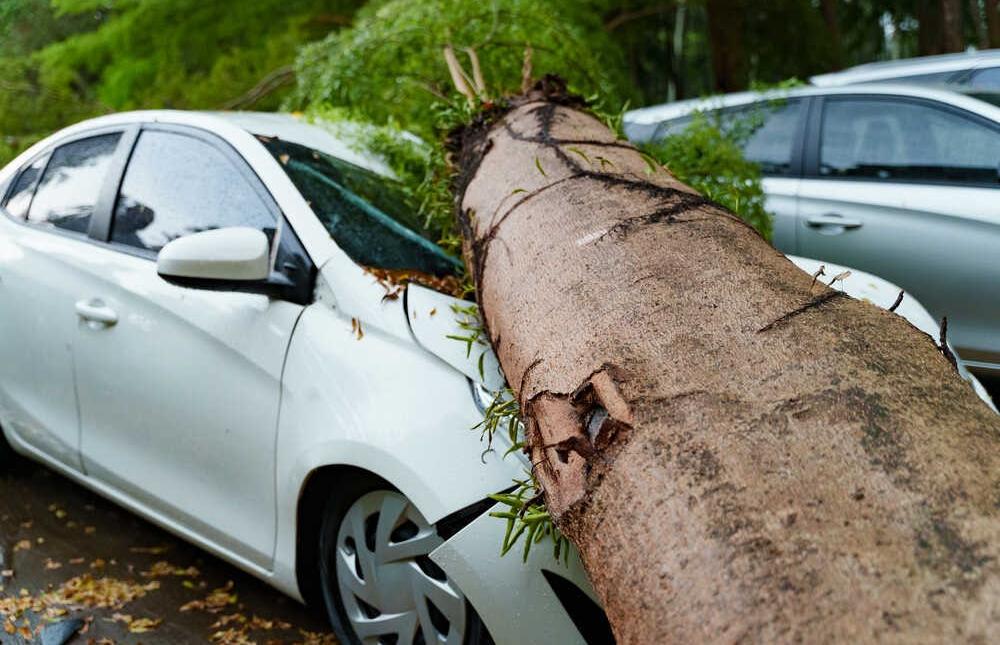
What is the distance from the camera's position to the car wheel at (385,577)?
230cm

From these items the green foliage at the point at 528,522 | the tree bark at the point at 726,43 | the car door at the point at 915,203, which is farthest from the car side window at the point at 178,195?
the tree bark at the point at 726,43

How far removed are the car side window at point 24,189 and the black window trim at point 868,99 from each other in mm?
3762

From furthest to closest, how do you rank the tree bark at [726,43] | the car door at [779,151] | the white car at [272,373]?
the tree bark at [726,43]
the car door at [779,151]
the white car at [272,373]

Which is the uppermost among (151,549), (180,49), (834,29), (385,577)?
(180,49)

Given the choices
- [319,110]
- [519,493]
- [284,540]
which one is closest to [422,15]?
[319,110]

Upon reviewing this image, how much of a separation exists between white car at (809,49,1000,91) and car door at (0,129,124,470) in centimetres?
473

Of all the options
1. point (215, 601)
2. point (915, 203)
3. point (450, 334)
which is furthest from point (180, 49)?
point (450, 334)

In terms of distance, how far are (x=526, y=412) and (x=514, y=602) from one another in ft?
1.46

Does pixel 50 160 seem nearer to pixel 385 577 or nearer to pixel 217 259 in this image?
pixel 217 259

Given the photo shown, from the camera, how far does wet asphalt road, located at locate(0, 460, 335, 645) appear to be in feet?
9.82

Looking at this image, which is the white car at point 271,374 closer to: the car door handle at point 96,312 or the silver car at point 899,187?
the car door handle at point 96,312

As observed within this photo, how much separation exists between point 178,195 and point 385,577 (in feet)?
4.80

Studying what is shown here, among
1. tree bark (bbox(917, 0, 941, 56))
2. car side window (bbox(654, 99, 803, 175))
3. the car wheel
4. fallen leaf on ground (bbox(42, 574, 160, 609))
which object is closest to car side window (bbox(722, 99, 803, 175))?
car side window (bbox(654, 99, 803, 175))

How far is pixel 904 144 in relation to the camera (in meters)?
5.11
